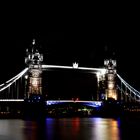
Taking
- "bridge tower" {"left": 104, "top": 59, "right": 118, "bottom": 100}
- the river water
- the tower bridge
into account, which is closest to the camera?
the river water

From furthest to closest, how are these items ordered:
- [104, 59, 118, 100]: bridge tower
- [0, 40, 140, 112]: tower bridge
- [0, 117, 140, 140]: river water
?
[104, 59, 118, 100]: bridge tower
[0, 40, 140, 112]: tower bridge
[0, 117, 140, 140]: river water

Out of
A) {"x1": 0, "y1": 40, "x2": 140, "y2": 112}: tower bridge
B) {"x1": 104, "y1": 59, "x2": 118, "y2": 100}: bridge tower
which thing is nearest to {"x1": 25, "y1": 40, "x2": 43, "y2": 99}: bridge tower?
{"x1": 0, "y1": 40, "x2": 140, "y2": 112}: tower bridge

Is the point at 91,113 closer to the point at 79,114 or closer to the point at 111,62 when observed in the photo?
the point at 79,114

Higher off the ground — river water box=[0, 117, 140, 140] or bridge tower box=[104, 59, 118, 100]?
bridge tower box=[104, 59, 118, 100]

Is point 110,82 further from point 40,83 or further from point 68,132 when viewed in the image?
point 68,132

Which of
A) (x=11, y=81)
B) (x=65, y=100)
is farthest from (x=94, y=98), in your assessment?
(x=11, y=81)

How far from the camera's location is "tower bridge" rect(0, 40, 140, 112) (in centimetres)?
6531

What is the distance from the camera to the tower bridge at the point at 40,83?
2571 inches

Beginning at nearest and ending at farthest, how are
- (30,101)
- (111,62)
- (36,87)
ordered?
(30,101) < (36,87) < (111,62)

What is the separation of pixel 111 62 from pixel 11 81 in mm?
20273

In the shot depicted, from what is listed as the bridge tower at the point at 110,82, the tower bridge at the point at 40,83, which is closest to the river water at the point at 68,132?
the tower bridge at the point at 40,83

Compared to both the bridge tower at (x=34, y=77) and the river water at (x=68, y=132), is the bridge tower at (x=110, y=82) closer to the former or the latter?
the bridge tower at (x=34, y=77)

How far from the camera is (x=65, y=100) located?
68938 mm

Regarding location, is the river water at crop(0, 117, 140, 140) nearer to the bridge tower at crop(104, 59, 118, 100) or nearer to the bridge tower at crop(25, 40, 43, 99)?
the bridge tower at crop(25, 40, 43, 99)
